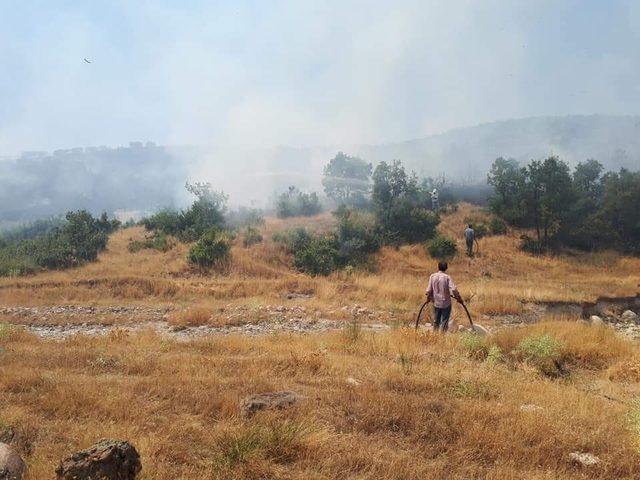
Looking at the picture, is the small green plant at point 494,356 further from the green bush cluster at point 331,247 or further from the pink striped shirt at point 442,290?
the green bush cluster at point 331,247

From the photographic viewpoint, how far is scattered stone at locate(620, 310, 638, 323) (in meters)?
16.8

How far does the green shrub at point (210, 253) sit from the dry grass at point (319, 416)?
15692 mm

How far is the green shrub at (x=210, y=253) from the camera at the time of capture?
23.9m

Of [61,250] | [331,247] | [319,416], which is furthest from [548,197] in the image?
[319,416]

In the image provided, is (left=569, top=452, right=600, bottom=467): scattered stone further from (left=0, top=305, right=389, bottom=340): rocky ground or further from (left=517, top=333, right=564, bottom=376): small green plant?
(left=0, top=305, right=389, bottom=340): rocky ground

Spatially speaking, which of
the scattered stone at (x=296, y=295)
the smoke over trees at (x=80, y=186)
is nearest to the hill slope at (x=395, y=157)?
the smoke over trees at (x=80, y=186)

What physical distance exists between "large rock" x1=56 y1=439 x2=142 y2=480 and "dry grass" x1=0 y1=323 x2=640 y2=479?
0.79 feet

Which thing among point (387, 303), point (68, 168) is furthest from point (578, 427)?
point (68, 168)

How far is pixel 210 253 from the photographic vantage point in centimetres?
2398

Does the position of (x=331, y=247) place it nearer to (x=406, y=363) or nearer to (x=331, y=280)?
(x=331, y=280)

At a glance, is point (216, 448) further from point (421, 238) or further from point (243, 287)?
point (421, 238)

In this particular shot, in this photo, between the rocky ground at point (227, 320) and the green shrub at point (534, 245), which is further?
the green shrub at point (534, 245)

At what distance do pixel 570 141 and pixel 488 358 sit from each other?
150 metres

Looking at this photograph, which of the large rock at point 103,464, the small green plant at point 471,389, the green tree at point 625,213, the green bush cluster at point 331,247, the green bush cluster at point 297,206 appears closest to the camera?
the large rock at point 103,464
